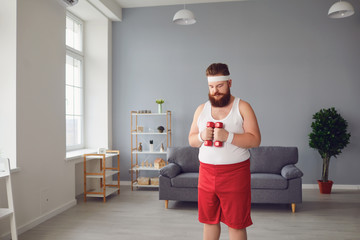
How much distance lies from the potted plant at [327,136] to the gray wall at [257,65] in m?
0.36

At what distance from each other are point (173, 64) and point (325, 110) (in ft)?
8.64

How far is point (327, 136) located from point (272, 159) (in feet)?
3.30

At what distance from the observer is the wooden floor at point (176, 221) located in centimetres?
316

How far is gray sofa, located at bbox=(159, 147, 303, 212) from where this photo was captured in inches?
155

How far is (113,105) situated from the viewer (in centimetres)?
578

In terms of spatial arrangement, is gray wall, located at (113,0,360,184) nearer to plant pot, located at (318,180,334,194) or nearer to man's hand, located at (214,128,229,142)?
plant pot, located at (318,180,334,194)

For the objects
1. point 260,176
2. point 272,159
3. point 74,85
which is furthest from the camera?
point 74,85

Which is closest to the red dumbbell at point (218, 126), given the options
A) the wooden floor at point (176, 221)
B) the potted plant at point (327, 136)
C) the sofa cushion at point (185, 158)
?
the wooden floor at point (176, 221)

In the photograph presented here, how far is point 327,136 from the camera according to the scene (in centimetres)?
477

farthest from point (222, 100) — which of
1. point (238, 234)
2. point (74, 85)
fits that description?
point (74, 85)

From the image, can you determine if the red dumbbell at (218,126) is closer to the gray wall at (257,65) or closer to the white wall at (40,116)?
the white wall at (40,116)

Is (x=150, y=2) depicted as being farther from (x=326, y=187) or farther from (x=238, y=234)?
(x=238, y=234)

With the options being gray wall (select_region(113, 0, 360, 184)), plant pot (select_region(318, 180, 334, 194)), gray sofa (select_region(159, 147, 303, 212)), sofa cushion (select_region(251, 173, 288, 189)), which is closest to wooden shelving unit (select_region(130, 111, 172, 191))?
gray wall (select_region(113, 0, 360, 184))

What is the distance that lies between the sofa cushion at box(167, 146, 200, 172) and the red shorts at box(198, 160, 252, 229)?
270cm
